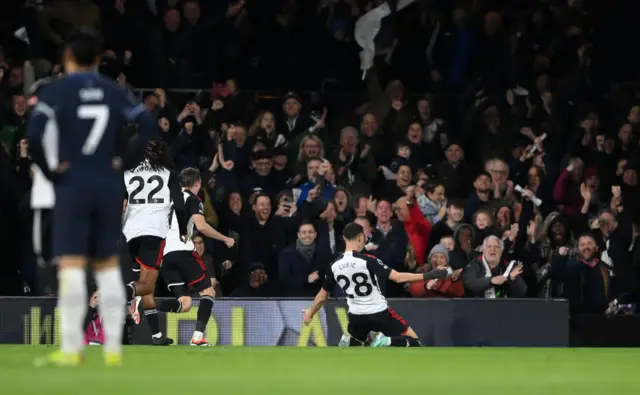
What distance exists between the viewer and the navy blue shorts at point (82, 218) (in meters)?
8.67

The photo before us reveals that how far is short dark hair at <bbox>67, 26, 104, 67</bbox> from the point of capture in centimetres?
873

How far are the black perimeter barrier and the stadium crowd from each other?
0.57 m

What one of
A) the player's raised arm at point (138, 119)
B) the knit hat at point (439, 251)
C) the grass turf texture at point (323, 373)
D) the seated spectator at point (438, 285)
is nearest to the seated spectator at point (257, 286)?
the seated spectator at point (438, 285)

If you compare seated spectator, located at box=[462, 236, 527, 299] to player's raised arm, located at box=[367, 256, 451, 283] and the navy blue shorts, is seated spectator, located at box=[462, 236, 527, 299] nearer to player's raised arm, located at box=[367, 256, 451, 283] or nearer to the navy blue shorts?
player's raised arm, located at box=[367, 256, 451, 283]

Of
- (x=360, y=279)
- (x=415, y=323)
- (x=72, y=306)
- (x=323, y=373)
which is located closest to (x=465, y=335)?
(x=415, y=323)

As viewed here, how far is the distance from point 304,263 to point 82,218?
319 inches

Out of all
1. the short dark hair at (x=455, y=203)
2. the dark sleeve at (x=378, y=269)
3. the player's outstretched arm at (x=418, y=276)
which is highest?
the short dark hair at (x=455, y=203)

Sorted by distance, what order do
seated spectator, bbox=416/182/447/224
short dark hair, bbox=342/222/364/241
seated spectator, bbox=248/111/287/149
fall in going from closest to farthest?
short dark hair, bbox=342/222/364/241, seated spectator, bbox=416/182/447/224, seated spectator, bbox=248/111/287/149

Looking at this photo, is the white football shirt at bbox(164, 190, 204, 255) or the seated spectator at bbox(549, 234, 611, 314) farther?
the seated spectator at bbox(549, 234, 611, 314)

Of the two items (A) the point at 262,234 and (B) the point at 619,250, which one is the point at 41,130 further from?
(B) the point at 619,250

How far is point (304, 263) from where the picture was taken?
16688mm

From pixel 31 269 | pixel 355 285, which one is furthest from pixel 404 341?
pixel 31 269

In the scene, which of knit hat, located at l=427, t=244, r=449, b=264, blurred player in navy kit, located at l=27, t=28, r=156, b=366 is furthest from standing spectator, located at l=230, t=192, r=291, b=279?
blurred player in navy kit, located at l=27, t=28, r=156, b=366

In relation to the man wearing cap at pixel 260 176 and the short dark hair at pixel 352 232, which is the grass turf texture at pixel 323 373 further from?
the man wearing cap at pixel 260 176
